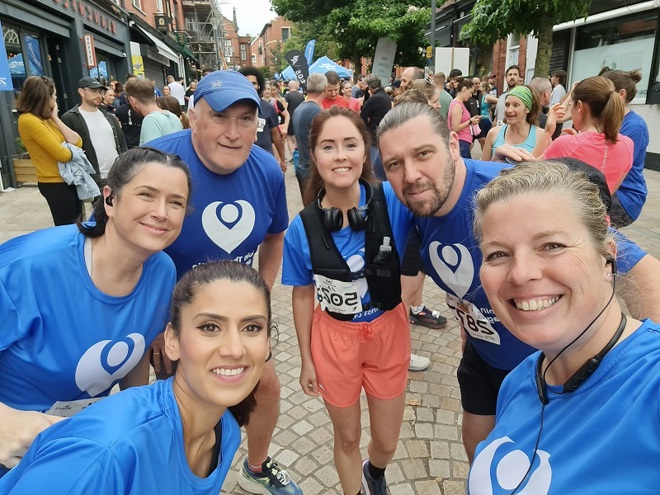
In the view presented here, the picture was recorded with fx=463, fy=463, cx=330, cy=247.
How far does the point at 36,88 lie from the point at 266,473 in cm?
479

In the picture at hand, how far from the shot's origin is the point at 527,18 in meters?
8.59

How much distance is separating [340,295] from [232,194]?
2.73 ft

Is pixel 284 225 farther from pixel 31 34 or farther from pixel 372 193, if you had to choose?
pixel 31 34

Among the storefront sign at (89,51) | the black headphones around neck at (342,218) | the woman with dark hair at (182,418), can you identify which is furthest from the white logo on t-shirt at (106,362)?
the storefront sign at (89,51)

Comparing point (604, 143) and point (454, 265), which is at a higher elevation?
point (604, 143)

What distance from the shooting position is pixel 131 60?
19641 mm

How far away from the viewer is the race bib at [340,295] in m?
2.20

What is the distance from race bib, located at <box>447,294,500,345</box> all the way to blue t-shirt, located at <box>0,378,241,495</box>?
1.28 meters

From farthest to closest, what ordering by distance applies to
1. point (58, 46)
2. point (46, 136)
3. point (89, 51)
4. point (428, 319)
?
point (89, 51)
point (58, 46)
point (46, 136)
point (428, 319)

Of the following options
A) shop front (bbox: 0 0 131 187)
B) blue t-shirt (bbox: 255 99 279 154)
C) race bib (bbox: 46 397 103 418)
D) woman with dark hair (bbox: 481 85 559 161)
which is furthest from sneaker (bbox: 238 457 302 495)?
shop front (bbox: 0 0 131 187)

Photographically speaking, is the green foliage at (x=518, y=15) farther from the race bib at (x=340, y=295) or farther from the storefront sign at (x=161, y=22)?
the storefront sign at (x=161, y=22)

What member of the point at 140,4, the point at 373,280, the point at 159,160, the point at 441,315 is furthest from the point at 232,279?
the point at 140,4

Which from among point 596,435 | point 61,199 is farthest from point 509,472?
point 61,199

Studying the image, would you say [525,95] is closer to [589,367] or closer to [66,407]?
[589,367]
